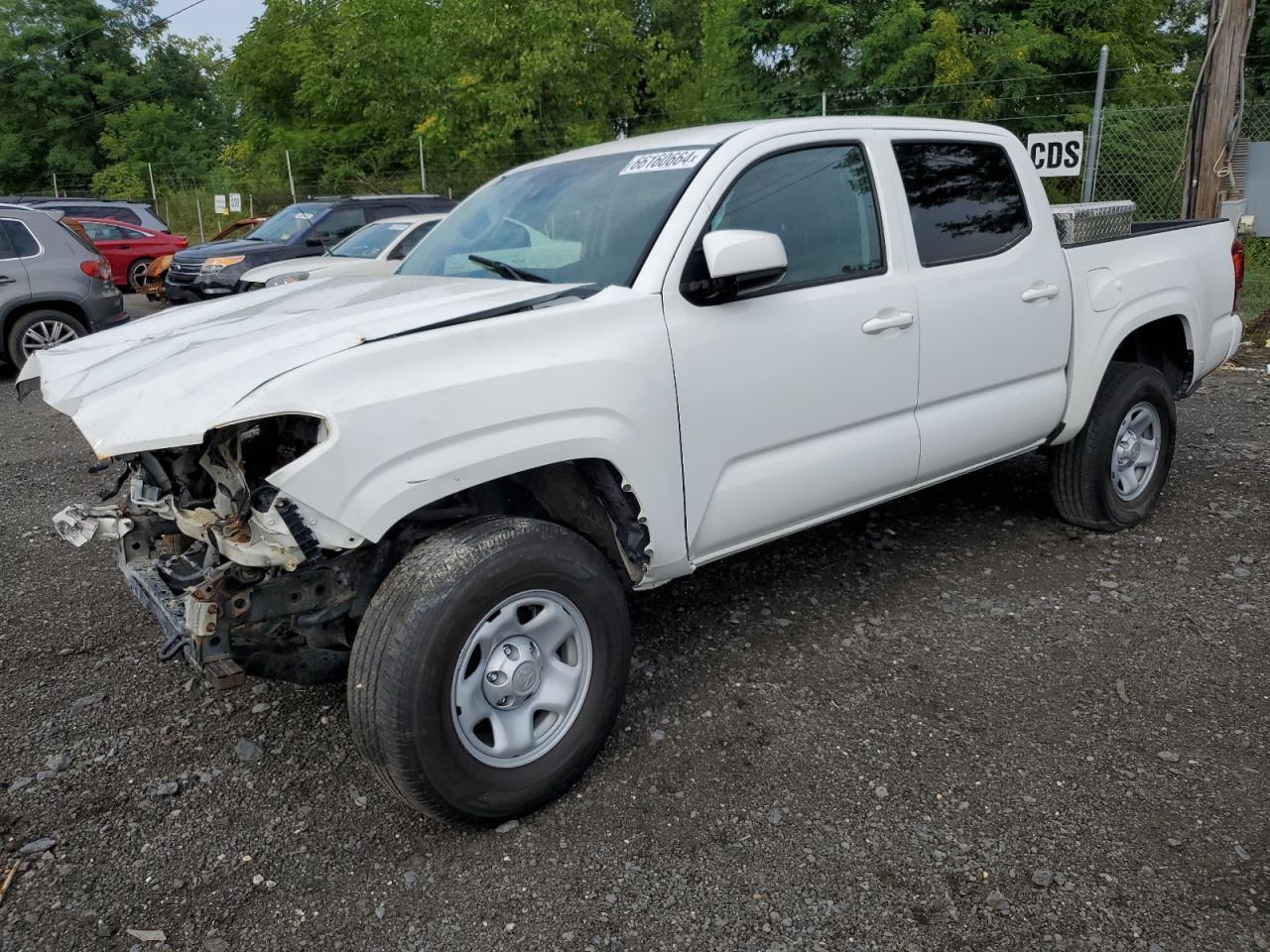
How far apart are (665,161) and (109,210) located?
64.3 ft

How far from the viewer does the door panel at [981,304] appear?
3.83 m

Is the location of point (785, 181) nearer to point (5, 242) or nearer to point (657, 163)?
point (657, 163)

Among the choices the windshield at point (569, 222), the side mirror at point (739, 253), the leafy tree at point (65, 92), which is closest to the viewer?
the side mirror at point (739, 253)

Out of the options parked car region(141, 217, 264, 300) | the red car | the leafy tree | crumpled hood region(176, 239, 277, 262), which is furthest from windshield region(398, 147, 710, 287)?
the leafy tree

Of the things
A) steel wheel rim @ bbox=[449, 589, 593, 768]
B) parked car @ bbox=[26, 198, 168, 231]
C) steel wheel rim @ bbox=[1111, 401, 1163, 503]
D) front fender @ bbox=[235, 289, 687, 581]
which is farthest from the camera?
parked car @ bbox=[26, 198, 168, 231]

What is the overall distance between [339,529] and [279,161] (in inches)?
1258

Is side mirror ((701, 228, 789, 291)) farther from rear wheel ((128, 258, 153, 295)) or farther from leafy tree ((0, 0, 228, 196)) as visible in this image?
leafy tree ((0, 0, 228, 196))

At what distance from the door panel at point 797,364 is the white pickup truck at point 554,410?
0.04ft

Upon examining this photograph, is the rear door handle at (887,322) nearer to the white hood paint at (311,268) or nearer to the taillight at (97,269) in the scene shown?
the white hood paint at (311,268)

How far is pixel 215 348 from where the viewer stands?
2.84m

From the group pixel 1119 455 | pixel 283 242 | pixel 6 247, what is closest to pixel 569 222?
pixel 1119 455

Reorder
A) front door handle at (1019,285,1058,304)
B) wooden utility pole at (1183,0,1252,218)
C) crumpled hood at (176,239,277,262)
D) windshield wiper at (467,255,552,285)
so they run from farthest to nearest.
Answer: crumpled hood at (176,239,277,262), wooden utility pole at (1183,0,1252,218), front door handle at (1019,285,1058,304), windshield wiper at (467,255,552,285)

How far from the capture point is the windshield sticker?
3365mm

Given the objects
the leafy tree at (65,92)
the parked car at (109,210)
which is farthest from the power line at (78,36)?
the parked car at (109,210)
